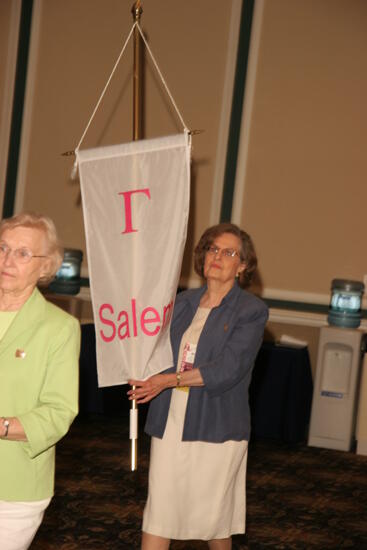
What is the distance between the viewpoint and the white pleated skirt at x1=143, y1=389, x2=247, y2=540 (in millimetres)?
3297

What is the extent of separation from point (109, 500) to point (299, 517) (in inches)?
41.3

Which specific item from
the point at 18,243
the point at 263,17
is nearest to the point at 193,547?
the point at 18,243

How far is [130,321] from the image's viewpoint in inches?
126

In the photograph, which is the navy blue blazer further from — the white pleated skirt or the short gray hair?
the short gray hair

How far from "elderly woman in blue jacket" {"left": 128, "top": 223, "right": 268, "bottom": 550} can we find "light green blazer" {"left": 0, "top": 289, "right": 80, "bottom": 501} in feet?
2.99

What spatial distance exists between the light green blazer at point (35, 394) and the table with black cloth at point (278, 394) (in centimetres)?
438

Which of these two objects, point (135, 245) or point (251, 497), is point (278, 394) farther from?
point (135, 245)

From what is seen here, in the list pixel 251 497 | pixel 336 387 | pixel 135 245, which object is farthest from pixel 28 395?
pixel 336 387

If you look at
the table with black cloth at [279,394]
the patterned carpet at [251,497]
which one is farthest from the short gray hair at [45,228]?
the table with black cloth at [279,394]

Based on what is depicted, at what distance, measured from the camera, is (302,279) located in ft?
24.3

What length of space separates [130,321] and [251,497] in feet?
7.22

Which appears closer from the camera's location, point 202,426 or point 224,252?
point 202,426

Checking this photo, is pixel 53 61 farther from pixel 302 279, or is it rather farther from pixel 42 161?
pixel 302 279

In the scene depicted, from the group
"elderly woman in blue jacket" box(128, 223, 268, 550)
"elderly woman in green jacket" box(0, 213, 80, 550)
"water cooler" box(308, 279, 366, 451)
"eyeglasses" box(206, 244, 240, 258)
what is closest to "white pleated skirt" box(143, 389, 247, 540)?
"elderly woman in blue jacket" box(128, 223, 268, 550)
